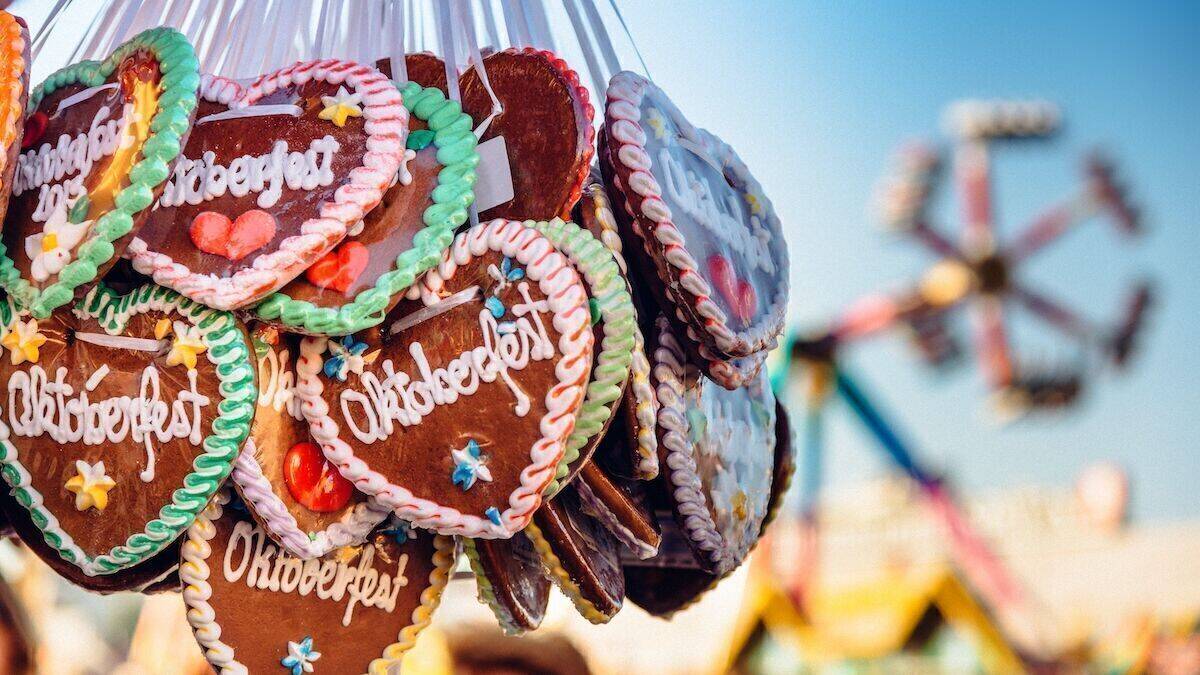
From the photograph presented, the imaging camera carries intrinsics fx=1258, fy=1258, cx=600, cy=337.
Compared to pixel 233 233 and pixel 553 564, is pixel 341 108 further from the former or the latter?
pixel 553 564

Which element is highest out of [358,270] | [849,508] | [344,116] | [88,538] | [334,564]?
[344,116]

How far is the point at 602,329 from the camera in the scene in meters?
1.32

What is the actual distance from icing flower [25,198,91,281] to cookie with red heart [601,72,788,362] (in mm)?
576

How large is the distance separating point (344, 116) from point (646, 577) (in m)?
0.90

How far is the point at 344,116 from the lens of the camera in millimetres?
1337

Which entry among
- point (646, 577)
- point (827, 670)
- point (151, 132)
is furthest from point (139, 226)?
point (827, 670)

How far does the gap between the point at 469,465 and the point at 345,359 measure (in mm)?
178

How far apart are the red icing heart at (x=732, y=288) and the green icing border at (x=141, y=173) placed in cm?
60

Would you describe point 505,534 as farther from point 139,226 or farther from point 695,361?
point 139,226

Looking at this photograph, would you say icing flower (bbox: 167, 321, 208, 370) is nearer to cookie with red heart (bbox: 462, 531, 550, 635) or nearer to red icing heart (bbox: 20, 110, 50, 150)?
red icing heart (bbox: 20, 110, 50, 150)

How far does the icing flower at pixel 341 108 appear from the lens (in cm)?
134

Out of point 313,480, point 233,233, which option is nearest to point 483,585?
point 313,480

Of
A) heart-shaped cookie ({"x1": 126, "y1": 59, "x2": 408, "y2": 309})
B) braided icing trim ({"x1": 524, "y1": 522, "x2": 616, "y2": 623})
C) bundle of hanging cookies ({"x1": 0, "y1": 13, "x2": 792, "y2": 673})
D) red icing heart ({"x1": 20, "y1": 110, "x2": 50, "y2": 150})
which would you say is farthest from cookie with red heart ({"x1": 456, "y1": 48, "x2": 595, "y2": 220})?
red icing heart ({"x1": 20, "y1": 110, "x2": 50, "y2": 150})

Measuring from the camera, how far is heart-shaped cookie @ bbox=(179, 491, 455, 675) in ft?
4.49
